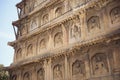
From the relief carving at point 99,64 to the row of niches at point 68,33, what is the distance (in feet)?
5.42

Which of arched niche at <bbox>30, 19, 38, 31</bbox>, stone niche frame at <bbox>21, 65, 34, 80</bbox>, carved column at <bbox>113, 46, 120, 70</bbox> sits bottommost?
stone niche frame at <bbox>21, 65, 34, 80</bbox>

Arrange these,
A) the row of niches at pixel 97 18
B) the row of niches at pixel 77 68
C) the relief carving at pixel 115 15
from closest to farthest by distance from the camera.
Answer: the row of niches at pixel 77 68
the relief carving at pixel 115 15
the row of niches at pixel 97 18

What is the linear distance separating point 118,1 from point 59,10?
6.29m

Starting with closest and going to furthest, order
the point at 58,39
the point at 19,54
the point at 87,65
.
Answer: the point at 87,65
the point at 58,39
the point at 19,54

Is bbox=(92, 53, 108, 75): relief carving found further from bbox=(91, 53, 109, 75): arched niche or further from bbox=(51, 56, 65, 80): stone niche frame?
bbox=(51, 56, 65, 80): stone niche frame

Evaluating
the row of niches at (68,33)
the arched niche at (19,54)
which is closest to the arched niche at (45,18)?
the row of niches at (68,33)

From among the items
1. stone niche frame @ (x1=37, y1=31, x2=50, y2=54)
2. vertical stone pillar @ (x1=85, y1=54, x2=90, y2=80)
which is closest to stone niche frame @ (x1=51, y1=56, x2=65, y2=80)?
stone niche frame @ (x1=37, y1=31, x2=50, y2=54)

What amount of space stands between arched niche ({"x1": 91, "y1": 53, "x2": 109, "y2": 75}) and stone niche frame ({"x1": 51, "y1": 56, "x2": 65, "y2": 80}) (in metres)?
2.82

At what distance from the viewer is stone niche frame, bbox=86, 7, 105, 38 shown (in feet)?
41.6

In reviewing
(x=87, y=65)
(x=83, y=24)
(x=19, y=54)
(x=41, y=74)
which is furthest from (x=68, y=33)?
(x=19, y=54)

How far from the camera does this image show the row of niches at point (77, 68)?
1160 cm

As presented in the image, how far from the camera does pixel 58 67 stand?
14.3 metres

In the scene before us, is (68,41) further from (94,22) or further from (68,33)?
(94,22)

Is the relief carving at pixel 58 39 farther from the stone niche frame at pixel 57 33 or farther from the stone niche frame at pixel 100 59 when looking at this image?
the stone niche frame at pixel 100 59
